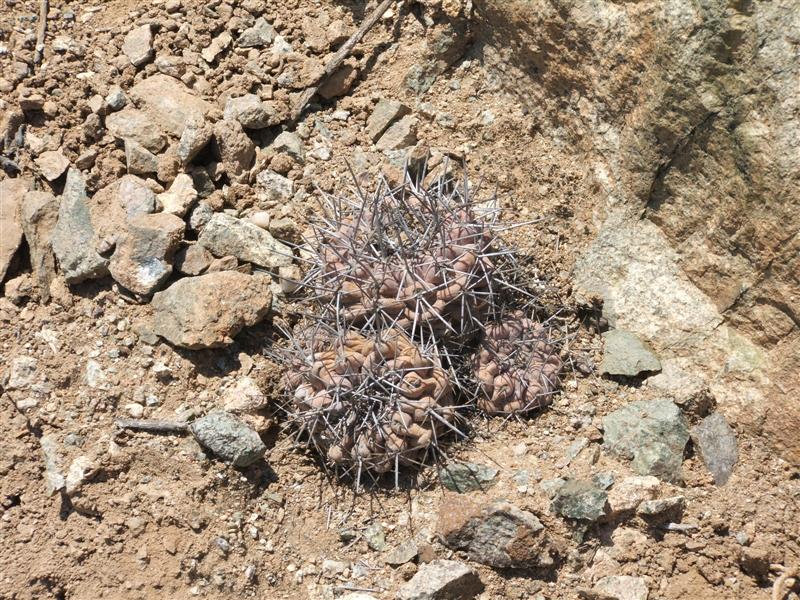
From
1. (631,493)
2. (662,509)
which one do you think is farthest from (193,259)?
(662,509)

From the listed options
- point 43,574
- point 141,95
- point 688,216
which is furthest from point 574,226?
point 43,574

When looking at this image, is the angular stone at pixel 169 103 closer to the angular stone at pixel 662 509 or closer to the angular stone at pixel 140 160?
the angular stone at pixel 140 160

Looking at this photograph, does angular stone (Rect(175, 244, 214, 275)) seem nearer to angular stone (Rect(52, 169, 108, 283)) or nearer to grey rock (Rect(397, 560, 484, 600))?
angular stone (Rect(52, 169, 108, 283))

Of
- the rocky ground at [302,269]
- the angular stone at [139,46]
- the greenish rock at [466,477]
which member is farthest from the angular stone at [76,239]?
the greenish rock at [466,477]

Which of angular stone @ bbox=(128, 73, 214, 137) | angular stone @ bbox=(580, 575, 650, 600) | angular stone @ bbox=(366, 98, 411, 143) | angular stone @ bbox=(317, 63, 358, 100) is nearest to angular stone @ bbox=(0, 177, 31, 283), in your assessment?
angular stone @ bbox=(128, 73, 214, 137)

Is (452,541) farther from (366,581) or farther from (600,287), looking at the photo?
(600,287)

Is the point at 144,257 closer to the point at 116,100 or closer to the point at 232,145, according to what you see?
the point at 232,145
